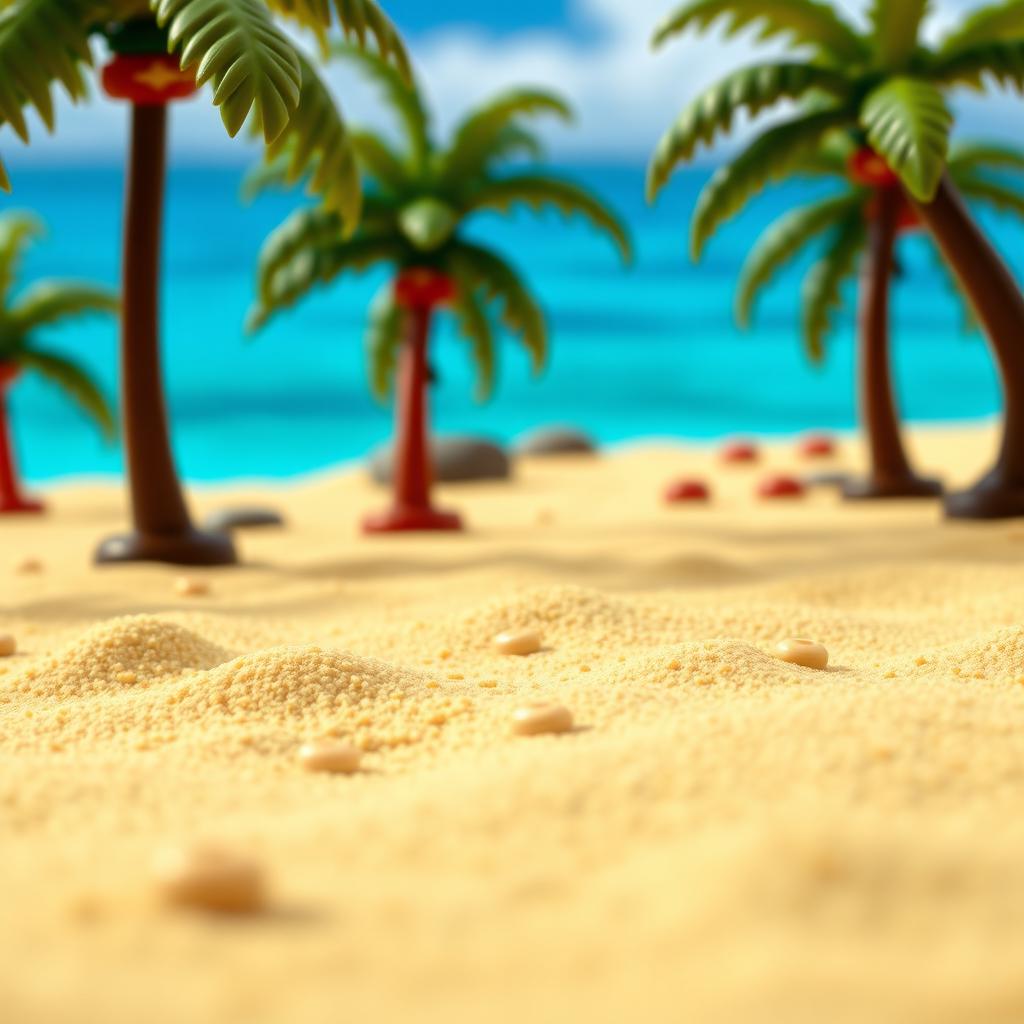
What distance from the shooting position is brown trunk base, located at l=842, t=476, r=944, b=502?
392 inches

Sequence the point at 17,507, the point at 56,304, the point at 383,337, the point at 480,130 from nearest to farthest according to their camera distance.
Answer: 1. the point at 480,130
2. the point at 383,337
3. the point at 56,304
4. the point at 17,507

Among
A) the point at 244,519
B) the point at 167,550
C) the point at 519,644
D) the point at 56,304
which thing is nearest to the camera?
the point at 519,644

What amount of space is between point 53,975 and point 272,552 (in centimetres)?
669

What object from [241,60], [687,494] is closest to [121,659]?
[241,60]

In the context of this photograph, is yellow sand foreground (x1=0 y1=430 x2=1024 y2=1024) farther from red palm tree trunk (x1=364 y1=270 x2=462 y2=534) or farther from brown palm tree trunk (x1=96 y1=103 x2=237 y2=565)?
red palm tree trunk (x1=364 y1=270 x2=462 y2=534)

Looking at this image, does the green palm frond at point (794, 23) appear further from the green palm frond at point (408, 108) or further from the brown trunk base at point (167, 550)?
the brown trunk base at point (167, 550)

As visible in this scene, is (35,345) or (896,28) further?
(35,345)

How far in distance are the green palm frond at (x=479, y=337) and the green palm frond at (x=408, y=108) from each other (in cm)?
104

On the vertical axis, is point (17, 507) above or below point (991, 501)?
below

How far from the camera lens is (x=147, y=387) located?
761cm

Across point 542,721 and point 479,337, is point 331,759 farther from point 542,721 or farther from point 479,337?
point 479,337

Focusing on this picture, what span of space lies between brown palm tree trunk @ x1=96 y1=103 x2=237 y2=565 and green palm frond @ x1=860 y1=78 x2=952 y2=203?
392 cm

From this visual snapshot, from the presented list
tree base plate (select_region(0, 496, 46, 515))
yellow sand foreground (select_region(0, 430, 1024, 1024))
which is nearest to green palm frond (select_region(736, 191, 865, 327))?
yellow sand foreground (select_region(0, 430, 1024, 1024))

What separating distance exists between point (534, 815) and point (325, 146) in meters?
4.37
